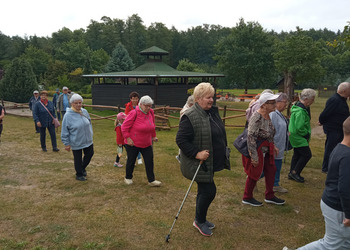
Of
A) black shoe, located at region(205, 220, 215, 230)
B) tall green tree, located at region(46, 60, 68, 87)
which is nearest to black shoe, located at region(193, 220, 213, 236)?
black shoe, located at region(205, 220, 215, 230)

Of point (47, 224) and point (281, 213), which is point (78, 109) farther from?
point (281, 213)

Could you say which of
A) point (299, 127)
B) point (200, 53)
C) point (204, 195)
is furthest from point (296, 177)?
point (200, 53)

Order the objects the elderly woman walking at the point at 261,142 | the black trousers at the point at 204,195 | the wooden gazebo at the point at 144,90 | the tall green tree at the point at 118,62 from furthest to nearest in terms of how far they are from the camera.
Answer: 1. the tall green tree at the point at 118,62
2. the wooden gazebo at the point at 144,90
3. the elderly woman walking at the point at 261,142
4. the black trousers at the point at 204,195

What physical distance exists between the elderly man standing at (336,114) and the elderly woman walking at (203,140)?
3.16 metres

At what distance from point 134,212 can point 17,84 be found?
2394 cm

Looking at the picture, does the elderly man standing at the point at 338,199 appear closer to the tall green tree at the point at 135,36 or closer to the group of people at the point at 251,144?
the group of people at the point at 251,144

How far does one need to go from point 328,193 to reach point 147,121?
11.8 feet

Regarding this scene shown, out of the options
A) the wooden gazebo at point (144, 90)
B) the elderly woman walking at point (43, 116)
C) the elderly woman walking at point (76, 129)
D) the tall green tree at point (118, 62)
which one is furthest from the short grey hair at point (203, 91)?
the tall green tree at point (118, 62)

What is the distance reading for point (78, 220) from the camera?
14.2 feet

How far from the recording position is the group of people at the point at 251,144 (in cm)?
255

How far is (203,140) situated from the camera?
11.5 feet

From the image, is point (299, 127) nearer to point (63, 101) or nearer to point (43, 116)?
point (43, 116)

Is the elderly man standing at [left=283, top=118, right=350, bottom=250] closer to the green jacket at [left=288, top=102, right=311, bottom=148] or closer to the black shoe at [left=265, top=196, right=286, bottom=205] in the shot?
the black shoe at [left=265, top=196, right=286, bottom=205]

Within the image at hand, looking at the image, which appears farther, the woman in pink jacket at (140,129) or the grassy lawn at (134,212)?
the woman in pink jacket at (140,129)
